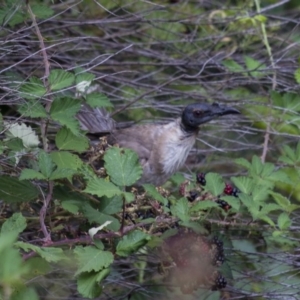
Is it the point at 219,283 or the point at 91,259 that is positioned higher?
the point at 91,259

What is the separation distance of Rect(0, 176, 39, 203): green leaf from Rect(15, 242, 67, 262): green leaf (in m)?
0.34

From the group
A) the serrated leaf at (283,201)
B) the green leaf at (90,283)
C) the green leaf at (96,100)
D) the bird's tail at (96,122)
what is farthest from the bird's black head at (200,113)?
the green leaf at (90,283)

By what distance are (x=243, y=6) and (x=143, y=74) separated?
0.72 m

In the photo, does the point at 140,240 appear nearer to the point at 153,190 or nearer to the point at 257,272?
the point at 153,190

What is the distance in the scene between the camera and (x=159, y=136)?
147 inches

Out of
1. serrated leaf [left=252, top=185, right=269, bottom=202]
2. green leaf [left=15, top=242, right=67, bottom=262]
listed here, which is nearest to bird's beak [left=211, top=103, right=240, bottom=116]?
serrated leaf [left=252, top=185, right=269, bottom=202]

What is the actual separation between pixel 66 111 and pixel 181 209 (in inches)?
19.5

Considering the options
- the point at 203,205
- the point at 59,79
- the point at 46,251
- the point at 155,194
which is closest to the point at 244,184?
the point at 203,205

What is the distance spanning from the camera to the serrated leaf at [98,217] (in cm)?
258

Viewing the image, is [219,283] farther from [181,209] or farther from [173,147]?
[173,147]

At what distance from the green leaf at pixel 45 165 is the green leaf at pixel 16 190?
130mm

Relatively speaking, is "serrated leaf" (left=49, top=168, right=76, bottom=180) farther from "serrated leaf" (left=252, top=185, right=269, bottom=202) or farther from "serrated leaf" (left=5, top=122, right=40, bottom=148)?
"serrated leaf" (left=252, top=185, right=269, bottom=202)

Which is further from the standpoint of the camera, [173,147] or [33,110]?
[173,147]

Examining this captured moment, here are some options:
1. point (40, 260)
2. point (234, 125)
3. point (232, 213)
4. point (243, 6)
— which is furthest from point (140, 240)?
point (243, 6)
